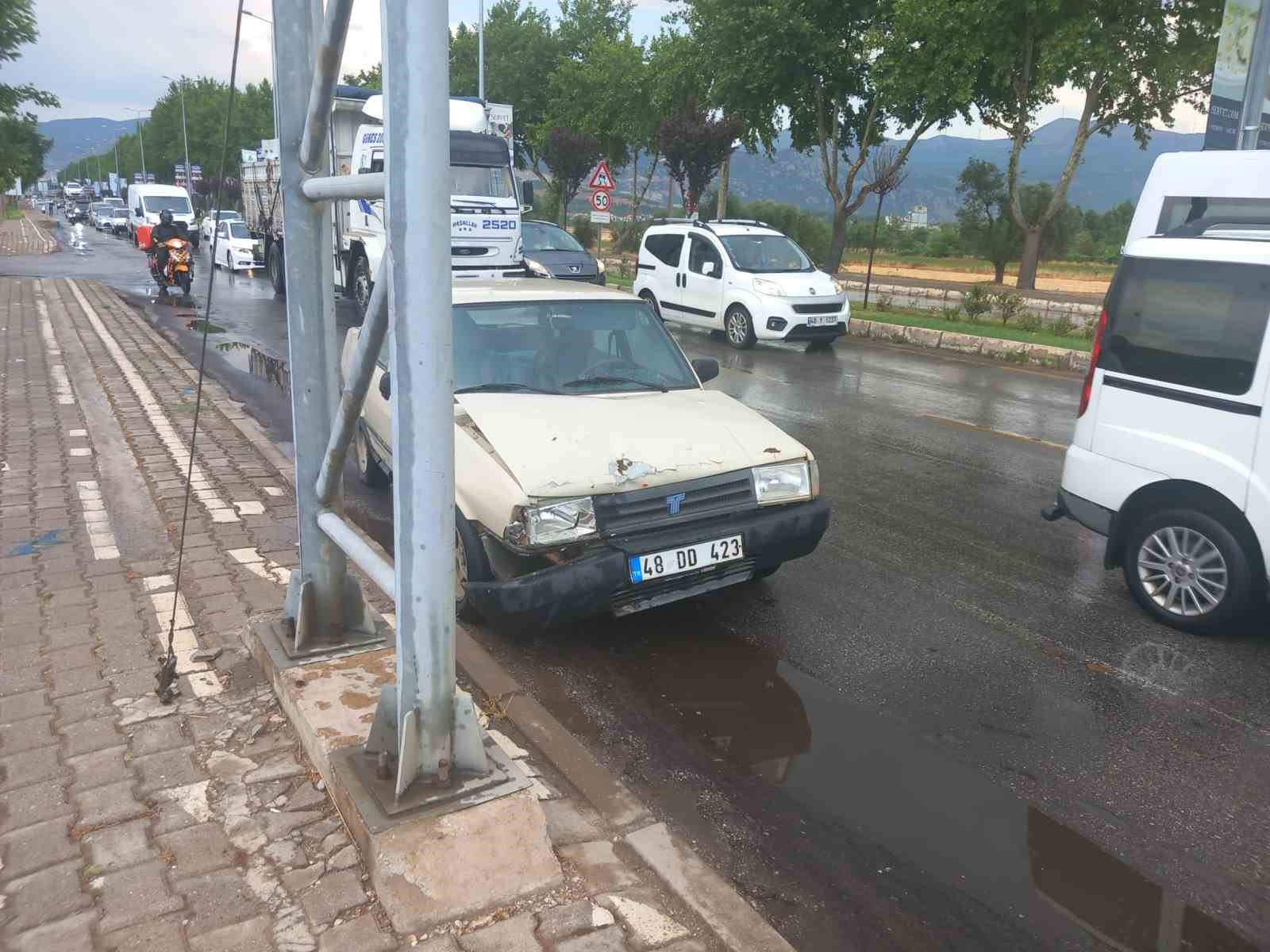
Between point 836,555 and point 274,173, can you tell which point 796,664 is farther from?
point 274,173

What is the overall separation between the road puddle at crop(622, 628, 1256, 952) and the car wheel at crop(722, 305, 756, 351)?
457 inches

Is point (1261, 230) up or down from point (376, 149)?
down

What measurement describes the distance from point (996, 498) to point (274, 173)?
19689 millimetres

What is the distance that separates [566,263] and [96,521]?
14.3 meters

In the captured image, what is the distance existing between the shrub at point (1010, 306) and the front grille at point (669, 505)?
50.5 ft

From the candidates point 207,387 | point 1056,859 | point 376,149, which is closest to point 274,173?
point 376,149

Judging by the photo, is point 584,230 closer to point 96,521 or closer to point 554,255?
point 554,255

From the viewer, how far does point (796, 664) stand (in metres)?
4.64

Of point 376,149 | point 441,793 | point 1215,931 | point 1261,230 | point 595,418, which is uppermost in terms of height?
point 376,149

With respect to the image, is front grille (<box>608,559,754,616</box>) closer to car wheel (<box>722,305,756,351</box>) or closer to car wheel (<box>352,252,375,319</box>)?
car wheel (<box>722,305,756,351</box>)

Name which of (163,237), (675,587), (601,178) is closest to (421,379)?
(675,587)

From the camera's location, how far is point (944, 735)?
4.04 m

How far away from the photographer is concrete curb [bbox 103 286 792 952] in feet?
9.01

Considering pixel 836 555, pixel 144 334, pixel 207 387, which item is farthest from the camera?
pixel 144 334
